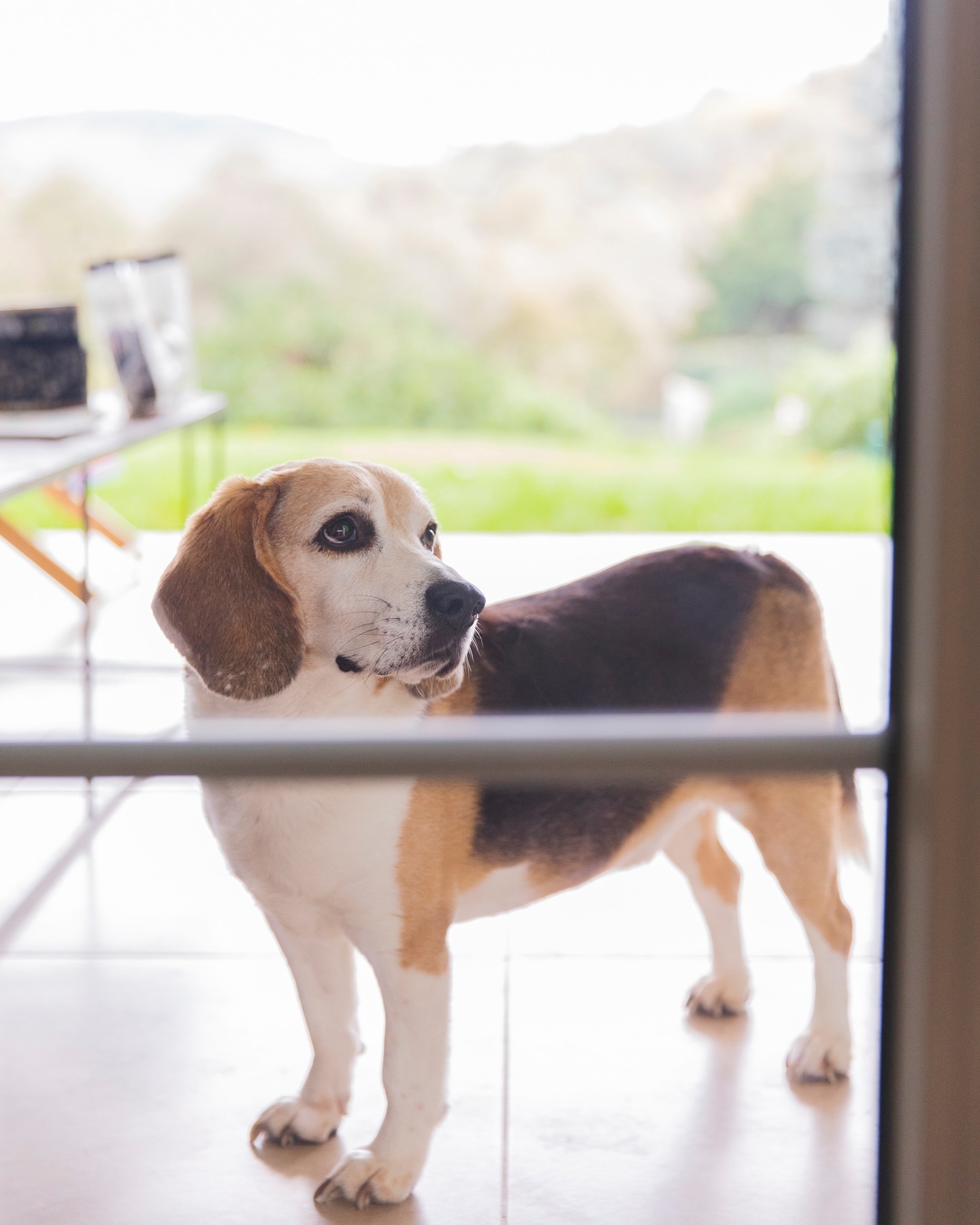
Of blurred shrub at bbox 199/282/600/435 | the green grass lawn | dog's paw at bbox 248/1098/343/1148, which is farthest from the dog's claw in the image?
blurred shrub at bbox 199/282/600/435

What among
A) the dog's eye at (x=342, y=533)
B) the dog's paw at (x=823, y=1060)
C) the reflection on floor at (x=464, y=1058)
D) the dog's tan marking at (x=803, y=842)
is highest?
the dog's eye at (x=342, y=533)

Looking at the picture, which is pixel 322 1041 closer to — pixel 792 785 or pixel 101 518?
pixel 792 785

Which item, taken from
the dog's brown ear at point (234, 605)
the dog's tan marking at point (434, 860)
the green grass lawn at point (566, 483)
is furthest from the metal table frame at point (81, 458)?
the green grass lawn at point (566, 483)

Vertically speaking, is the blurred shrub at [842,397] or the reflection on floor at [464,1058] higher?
the blurred shrub at [842,397]

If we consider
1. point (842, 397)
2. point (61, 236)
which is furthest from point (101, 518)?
point (842, 397)

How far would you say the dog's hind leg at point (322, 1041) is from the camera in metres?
1.50

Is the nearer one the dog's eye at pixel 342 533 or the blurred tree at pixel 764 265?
the dog's eye at pixel 342 533

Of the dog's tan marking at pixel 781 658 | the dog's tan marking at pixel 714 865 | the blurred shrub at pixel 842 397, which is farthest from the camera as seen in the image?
the blurred shrub at pixel 842 397

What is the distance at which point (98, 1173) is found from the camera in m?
1.52

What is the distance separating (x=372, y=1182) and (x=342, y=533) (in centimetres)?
67

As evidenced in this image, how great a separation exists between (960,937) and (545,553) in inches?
174

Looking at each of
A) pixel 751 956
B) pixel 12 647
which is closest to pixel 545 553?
pixel 12 647

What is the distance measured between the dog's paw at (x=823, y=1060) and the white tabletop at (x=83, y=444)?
4.43 ft

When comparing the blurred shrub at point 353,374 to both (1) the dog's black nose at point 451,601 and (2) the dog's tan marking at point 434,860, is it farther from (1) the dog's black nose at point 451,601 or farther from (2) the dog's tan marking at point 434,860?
(1) the dog's black nose at point 451,601
